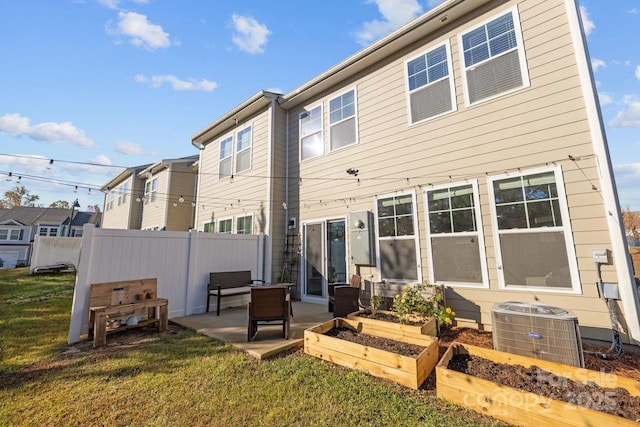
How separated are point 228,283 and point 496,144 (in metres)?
6.32

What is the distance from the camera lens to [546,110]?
4.21 m

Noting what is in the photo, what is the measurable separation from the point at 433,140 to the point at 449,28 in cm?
232

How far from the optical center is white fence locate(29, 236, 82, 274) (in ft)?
43.6

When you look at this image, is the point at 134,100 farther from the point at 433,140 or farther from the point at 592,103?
the point at 592,103

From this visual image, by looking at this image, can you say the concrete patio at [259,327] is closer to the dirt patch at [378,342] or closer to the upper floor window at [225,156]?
the dirt patch at [378,342]

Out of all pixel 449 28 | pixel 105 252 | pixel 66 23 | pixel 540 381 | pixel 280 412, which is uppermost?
pixel 66 23

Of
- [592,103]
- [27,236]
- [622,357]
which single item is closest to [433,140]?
[592,103]

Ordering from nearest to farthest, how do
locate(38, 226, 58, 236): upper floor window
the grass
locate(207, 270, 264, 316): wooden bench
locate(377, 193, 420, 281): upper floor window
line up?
the grass, locate(377, 193, 420, 281): upper floor window, locate(207, 270, 264, 316): wooden bench, locate(38, 226, 58, 236): upper floor window

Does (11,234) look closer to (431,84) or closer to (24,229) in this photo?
(24,229)

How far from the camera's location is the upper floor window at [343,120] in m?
6.89

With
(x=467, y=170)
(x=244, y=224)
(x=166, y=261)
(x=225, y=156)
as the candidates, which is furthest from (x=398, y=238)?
(x=225, y=156)

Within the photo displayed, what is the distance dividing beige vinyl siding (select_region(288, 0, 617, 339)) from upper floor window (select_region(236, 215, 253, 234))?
11.2ft

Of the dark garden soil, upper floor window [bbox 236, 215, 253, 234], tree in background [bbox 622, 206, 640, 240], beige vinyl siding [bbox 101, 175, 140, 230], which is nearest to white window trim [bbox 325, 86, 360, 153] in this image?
upper floor window [bbox 236, 215, 253, 234]

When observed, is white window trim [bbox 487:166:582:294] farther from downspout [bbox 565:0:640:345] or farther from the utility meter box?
the utility meter box
